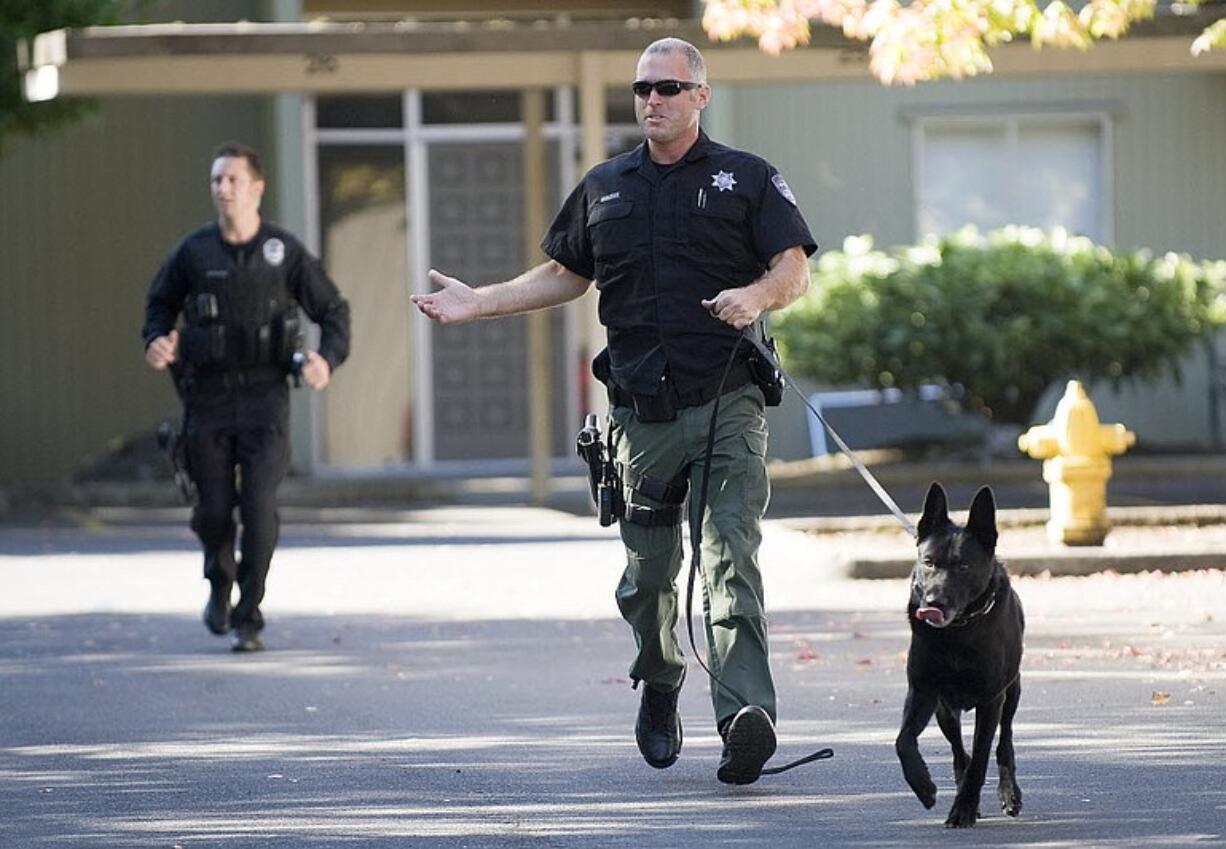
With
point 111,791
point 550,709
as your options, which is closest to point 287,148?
point 550,709

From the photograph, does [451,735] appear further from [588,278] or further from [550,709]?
[588,278]

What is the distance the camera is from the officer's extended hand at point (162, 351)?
1127cm

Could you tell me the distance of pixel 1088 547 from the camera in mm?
14383

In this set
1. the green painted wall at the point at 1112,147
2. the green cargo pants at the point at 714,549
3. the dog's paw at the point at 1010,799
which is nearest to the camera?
the dog's paw at the point at 1010,799

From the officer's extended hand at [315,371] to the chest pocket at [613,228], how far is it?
11.6 feet

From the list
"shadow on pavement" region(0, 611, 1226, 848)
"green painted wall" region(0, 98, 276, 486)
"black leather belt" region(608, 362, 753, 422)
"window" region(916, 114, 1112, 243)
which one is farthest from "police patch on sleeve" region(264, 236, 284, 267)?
"window" region(916, 114, 1112, 243)

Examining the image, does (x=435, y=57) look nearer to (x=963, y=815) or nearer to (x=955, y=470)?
(x=955, y=470)

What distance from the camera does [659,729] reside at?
795 centimetres

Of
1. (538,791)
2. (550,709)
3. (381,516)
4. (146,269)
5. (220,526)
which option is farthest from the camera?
(146,269)

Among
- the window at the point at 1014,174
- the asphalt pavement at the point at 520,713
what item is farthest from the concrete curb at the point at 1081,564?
the window at the point at 1014,174

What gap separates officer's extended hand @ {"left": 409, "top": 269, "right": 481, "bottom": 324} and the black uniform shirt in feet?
11.5

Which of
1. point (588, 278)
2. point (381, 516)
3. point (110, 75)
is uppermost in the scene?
point (110, 75)

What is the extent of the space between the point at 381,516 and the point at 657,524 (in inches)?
456

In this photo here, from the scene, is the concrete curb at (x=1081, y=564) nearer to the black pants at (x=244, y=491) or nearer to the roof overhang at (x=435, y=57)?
the black pants at (x=244, y=491)
